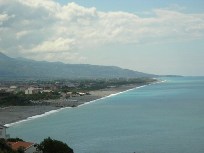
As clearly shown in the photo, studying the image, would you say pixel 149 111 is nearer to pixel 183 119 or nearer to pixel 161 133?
pixel 183 119

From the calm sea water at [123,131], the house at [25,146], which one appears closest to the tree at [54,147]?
the house at [25,146]

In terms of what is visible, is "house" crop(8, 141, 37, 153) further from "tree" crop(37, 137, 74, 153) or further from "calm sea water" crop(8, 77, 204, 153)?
"calm sea water" crop(8, 77, 204, 153)

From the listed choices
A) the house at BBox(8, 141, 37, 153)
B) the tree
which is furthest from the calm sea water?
the tree

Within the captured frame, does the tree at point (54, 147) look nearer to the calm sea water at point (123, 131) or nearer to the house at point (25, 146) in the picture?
the house at point (25, 146)

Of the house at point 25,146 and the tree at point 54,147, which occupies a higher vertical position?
the tree at point 54,147

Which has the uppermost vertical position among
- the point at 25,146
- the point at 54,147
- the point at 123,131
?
the point at 54,147

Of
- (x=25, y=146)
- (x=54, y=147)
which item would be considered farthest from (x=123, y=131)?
(x=54, y=147)

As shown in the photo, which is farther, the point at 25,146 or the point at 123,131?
the point at 123,131

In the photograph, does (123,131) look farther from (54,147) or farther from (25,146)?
(54,147)

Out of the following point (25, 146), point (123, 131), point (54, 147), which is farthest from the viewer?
point (123, 131)

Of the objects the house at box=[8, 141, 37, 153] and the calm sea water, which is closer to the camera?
the house at box=[8, 141, 37, 153]

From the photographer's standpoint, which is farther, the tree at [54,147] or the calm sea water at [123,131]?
the calm sea water at [123,131]
